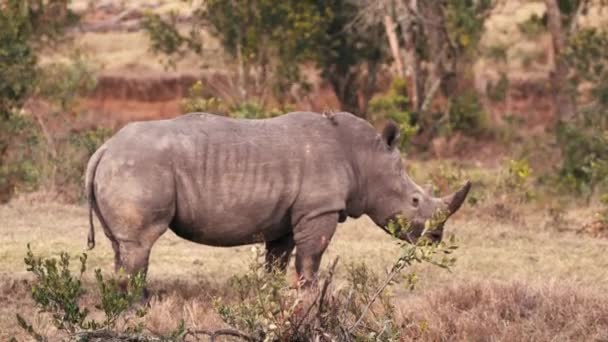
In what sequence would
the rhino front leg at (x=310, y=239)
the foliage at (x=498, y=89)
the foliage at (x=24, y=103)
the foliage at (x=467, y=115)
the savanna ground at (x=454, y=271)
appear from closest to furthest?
1. the savanna ground at (x=454, y=271)
2. the rhino front leg at (x=310, y=239)
3. the foliage at (x=24, y=103)
4. the foliage at (x=467, y=115)
5. the foliage at (x=498, y=89)

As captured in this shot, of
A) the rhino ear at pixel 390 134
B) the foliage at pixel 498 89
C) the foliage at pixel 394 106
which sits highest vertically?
the rhino ear at pixel 390 134

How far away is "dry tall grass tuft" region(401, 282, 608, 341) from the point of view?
333 inches

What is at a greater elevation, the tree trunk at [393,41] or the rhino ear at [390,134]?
the rhino ear at [390,134]

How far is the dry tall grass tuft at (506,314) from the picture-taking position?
27.7 feet

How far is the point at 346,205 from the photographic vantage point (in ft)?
32.1

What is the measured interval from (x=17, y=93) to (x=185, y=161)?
1098cm

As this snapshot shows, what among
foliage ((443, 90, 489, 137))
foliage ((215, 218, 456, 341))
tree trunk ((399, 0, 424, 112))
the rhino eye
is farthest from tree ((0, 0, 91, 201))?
foliage ((443, 90, 489, 137))

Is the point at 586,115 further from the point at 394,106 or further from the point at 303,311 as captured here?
the point at 303,311

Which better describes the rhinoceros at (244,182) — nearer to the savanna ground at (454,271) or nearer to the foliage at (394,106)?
the savanna ground at (454,271)

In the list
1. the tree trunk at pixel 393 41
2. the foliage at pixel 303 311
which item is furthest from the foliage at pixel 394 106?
the foliage at pixel 303 311

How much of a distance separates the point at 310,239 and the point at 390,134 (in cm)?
114

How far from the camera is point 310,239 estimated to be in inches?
372

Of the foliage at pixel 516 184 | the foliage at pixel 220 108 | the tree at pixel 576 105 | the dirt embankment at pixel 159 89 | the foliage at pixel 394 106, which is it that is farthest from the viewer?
the dirt embankment at pixel 159 89

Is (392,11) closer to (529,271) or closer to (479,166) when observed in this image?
(479,166)
